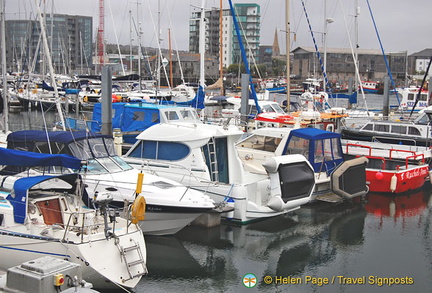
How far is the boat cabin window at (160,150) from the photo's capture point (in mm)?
16234

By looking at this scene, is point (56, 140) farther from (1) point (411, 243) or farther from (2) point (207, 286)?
(1) point (411, 243)

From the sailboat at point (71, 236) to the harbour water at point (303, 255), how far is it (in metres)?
1.19

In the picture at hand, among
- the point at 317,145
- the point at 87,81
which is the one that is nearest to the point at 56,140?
the point at 317,145

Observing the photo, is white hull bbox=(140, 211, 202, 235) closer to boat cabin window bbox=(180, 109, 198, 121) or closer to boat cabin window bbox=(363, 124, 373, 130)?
boat cabin window bbox=(180, 109, 198, 121)

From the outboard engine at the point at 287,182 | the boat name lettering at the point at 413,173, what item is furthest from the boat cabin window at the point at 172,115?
the boat name lettering at the point at 413,173

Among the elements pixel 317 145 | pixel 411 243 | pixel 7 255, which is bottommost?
pixel 411 243

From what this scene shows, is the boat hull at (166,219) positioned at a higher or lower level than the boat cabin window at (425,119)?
lower

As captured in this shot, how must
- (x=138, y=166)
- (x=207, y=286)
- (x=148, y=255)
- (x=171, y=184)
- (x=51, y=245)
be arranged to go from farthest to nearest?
(x=138, y=166) → (x=171, y=184) → (x=148, y=255) → (x=207, y=286) → (x=51, y=245)

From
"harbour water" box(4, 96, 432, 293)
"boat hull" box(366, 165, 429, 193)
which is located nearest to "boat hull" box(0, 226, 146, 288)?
"harbour water" box(4, 96, 432, 293)

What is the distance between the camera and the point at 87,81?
60.0 m

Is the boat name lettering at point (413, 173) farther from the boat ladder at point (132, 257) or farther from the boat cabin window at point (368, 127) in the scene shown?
the boat ladder at point (132, 257)

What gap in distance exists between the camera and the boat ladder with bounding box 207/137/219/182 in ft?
53.9

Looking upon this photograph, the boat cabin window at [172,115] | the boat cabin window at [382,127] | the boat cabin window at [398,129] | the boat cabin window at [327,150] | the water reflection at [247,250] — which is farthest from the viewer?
the boat cabin window at [382,127]

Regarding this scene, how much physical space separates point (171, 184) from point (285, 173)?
3165mm
